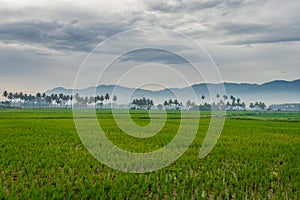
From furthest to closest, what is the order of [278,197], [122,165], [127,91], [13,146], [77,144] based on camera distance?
[77,144] → [13,146] → [127,91] → [122,165] → [278,197]

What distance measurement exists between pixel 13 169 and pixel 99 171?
1990mm

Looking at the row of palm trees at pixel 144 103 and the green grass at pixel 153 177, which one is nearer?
the green grass at pixel 153 177

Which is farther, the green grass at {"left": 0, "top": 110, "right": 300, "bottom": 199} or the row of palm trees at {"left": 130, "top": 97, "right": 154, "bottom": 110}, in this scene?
the row of palm trees at {"left": 130, "top": 97, "right": 154, "bottom": 110}

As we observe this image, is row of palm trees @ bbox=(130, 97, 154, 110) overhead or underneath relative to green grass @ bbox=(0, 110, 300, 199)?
overhead

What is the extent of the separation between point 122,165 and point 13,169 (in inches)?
102

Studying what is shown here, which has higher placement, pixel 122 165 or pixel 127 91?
pixel 127 91

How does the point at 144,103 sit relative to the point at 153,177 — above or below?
above

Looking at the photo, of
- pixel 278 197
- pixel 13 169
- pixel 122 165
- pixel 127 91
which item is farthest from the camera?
pixel 127 91

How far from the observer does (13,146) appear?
11.3 metres

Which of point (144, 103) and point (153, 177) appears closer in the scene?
point (153, 177)

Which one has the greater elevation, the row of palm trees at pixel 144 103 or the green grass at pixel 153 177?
the row of palm trees at pixel 144 103

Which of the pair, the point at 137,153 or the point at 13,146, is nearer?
the point at 137,153

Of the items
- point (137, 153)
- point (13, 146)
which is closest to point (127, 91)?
point (137, 153)

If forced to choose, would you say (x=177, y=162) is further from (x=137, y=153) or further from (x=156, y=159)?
(x=137, y=153)
